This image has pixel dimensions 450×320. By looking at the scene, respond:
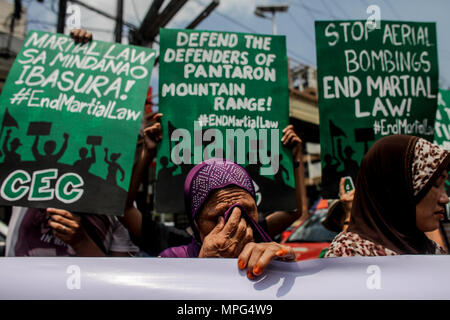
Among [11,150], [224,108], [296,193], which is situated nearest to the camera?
[11,150]

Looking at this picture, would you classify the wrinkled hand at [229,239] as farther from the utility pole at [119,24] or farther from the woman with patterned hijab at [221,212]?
the utility pole at [119,24]

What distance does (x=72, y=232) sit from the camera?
208cm

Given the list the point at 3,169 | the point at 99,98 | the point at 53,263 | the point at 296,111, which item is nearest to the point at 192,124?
the point at 99,98

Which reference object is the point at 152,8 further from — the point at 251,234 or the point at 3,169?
the point at 251,234

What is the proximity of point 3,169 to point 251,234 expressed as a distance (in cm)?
165

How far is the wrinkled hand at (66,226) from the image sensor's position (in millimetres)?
→ 2071

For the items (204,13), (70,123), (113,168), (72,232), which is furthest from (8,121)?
(204,13)

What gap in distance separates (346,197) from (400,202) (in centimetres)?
103

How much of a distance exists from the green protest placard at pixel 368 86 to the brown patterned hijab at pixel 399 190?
42.2 inches

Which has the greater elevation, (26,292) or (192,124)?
(192,124)

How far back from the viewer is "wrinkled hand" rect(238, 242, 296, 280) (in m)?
0.96

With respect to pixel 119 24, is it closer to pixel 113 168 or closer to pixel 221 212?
pixel 113 168

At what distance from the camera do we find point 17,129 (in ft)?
7.63

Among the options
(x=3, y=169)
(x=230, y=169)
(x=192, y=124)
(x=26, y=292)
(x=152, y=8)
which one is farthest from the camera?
(x=152, y=8)
